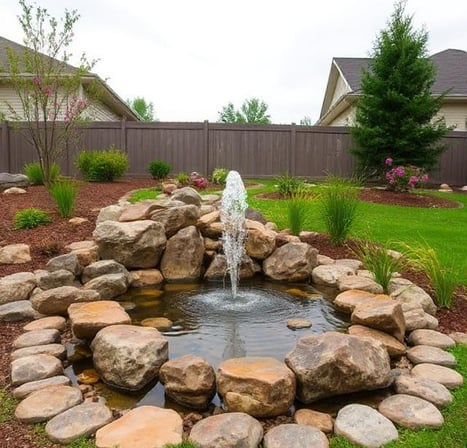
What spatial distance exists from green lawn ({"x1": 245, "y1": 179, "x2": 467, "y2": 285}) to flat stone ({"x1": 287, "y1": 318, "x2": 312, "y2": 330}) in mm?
1903

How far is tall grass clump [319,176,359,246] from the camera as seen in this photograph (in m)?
5.89

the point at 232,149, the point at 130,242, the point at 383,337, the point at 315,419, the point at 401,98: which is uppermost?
the point at 401,98

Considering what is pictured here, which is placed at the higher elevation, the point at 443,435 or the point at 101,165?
the point at 101,165

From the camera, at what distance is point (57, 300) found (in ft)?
12.9

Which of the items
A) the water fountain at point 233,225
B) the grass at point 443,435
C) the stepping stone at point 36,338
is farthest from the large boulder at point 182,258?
the grass at point 443,435

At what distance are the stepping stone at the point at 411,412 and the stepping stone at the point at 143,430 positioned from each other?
1.12 metres

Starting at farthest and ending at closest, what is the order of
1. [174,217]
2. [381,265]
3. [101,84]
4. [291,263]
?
1. [101,84]
2. [174,217]
3. [291,263]
4. [381,265]

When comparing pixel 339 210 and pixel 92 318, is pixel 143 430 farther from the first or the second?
pixel 339 210

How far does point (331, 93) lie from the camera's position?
22.2 m

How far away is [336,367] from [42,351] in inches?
76.5

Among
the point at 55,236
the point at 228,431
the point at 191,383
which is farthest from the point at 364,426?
the point at 55,236

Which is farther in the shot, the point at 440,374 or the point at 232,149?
the point at 232,149

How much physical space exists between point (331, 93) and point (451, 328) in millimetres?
19813

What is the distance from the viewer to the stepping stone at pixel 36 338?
3.37 m
